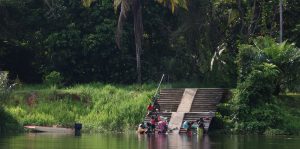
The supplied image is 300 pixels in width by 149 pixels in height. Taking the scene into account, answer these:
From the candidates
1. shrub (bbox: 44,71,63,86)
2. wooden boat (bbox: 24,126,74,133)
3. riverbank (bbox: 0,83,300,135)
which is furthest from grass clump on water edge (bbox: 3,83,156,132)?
shrub (bbox: 44,71,63,86)

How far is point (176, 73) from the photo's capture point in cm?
5700

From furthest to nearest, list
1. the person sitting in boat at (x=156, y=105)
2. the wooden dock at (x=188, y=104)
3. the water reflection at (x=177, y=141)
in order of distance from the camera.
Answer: the person sitting in boat at (x=156, y=105) → the wooden dock at (x=188, y=104) → the water reflection at (x=177, y=141)

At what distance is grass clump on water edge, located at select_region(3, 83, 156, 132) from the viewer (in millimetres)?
47219

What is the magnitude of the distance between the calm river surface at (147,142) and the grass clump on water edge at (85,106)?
3824 millimetres

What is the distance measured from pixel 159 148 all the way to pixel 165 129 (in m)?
11.6

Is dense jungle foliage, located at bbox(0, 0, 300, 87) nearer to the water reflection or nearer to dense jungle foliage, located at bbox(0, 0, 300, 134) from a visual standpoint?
dense jungle foliage, located at bbox(0, 0, 300, 134)

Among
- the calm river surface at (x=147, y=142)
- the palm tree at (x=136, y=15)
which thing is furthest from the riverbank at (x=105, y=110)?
the calm river surface at (x=147, y=142)

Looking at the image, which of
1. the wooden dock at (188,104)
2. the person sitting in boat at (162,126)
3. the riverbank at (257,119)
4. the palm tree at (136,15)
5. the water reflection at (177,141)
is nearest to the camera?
the water reflection at (177,141)

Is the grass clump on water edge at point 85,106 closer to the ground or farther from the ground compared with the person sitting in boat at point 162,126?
farther from the ground

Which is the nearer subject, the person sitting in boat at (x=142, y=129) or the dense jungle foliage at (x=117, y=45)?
the person sitting in boat at (x=142, y=129)

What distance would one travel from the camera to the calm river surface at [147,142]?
33.9 metres

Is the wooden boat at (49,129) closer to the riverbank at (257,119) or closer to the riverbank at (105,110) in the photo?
the riverbank at (105,110)

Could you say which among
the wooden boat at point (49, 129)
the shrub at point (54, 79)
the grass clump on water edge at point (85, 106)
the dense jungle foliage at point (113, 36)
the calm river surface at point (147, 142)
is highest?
the dense jungle foliage at point (113, 36)

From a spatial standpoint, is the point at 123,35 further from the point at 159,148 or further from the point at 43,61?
the point at 159,148
